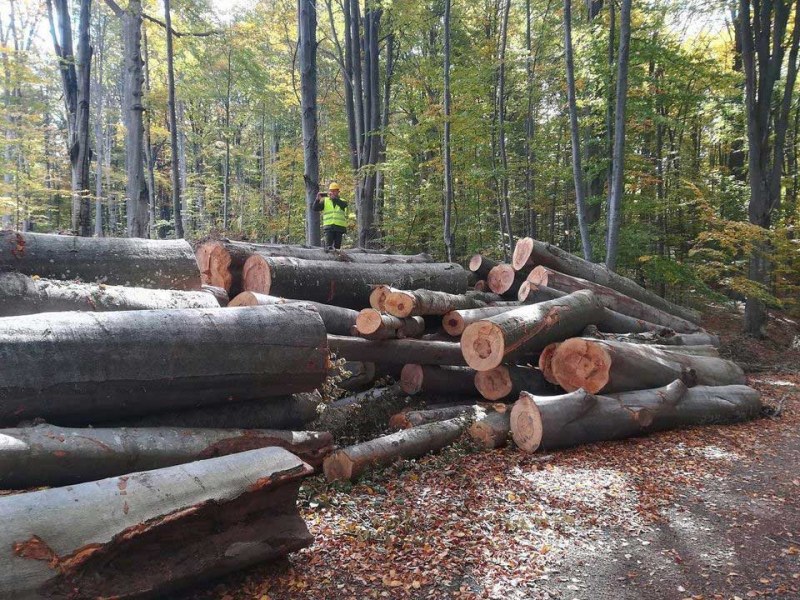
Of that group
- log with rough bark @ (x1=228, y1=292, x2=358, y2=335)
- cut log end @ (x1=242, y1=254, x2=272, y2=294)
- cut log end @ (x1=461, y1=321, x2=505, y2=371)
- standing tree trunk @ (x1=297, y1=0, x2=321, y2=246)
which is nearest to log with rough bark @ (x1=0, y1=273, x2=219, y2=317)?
log with rough bark @ (x1=228, y1=292, x2=358, y2=335)

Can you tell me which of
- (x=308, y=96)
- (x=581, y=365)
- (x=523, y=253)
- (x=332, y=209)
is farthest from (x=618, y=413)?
(x=308, y=96)

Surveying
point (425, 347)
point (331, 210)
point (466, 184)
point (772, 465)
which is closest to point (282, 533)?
point (425, 347)

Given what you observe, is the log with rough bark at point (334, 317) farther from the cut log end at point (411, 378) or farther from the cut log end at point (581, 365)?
the cut log end at point (581, 365)

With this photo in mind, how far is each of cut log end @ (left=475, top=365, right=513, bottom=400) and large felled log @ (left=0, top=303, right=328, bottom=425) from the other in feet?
8.92

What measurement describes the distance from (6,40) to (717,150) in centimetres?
3610

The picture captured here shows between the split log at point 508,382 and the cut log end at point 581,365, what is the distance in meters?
0.31

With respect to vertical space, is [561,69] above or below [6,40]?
below

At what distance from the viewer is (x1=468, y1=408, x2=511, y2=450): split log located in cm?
573

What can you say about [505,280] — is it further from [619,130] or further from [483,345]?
[619,130]

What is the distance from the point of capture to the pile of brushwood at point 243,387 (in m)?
2.68

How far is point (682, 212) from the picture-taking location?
16.7 m

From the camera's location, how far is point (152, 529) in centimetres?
258

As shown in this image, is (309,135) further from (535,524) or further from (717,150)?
(717,150)

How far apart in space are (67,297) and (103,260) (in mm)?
948
